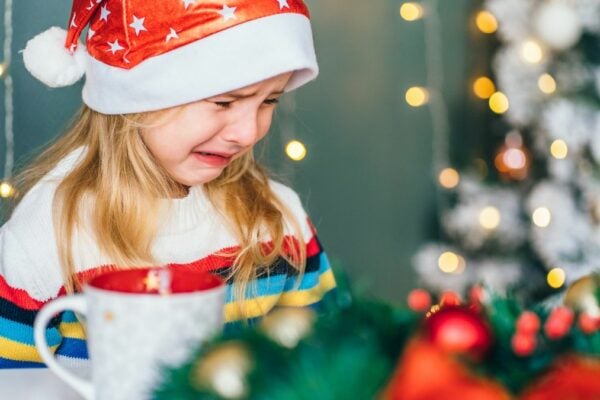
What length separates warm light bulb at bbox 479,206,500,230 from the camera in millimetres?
2145

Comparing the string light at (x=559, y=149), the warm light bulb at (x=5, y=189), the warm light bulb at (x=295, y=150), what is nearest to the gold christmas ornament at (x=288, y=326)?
the warm light bulb at (x=5, y=189)

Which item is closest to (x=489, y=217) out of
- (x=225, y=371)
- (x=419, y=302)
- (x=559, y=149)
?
(x=559, y=149)

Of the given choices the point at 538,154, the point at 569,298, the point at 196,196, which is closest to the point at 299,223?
the point at 196,196

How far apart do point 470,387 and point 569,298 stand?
254 mm

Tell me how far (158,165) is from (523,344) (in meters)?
0.61

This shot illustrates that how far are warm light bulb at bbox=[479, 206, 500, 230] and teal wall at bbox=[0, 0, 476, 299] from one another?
14 centimetres

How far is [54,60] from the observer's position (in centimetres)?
97

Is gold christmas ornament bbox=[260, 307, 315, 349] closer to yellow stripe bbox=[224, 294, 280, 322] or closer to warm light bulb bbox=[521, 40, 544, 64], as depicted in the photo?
yellow stripe bbox=[224, 294, 280, 322]

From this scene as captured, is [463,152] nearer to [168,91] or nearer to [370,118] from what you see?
[370,118]

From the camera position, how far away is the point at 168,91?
34.5 inches

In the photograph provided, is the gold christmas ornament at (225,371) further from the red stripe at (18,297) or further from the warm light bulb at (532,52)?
the warm light bulb at (532,52)

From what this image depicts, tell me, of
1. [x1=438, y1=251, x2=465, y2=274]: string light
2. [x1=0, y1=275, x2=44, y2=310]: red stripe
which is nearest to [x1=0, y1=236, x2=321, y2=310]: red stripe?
[x1=0, y1=275, x2=44, y2=310]: red stripe

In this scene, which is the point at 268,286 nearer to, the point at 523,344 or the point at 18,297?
the point at 18,297

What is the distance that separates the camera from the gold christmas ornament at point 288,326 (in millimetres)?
469
